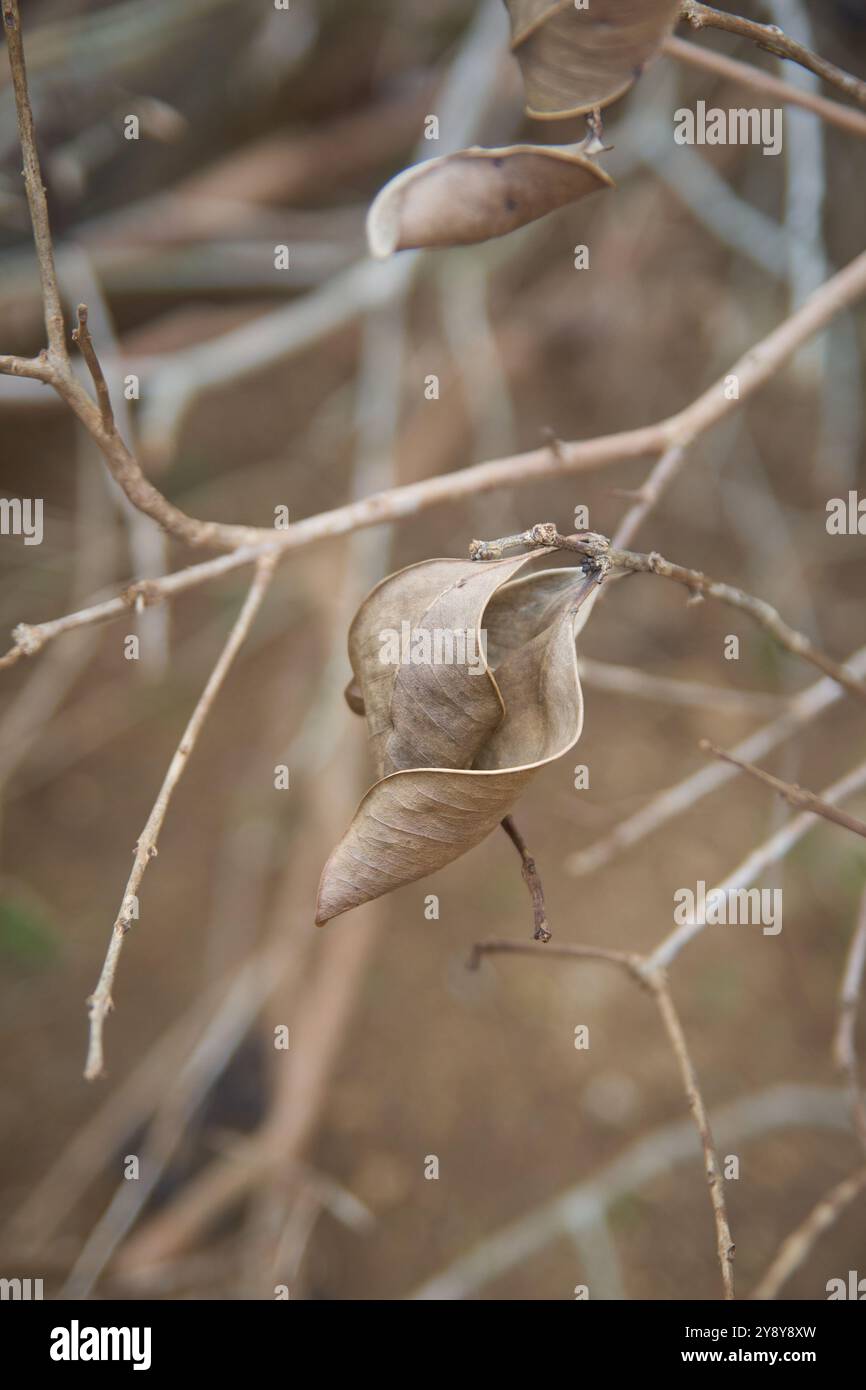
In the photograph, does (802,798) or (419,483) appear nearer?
(802,798)

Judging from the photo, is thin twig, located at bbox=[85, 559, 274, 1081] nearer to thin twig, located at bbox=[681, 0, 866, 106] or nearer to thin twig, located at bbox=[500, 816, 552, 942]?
thin twig, located at bbox=[500, 816, 552, 942]

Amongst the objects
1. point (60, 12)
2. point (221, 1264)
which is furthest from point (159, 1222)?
point (60, 12)

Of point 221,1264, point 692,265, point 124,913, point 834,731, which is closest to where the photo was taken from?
point 124,913

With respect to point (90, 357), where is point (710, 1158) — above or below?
below

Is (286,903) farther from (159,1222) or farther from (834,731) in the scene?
(834,731)

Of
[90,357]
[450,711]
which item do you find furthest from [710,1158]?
[90,357]

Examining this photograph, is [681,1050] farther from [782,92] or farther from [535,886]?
[782,92]

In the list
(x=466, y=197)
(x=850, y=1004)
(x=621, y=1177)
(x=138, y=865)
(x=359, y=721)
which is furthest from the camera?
(x=359, y=721)
